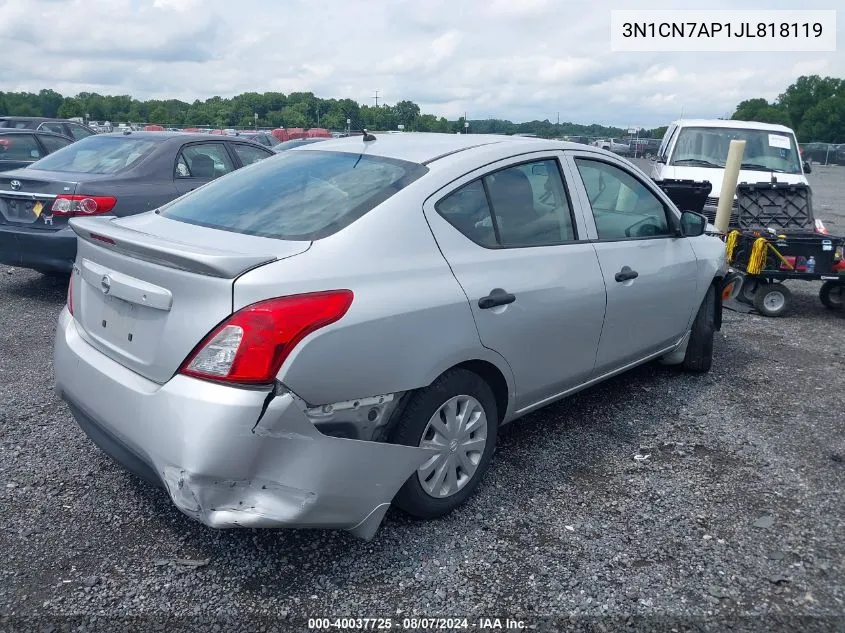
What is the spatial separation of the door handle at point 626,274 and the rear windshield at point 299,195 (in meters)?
1.37

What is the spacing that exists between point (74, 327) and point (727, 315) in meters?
6.15

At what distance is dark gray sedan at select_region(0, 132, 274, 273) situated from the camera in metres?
6.31

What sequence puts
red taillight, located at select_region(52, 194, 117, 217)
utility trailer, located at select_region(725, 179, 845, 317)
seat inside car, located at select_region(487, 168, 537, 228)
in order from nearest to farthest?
seat inside car, located at select_region(487, 168, 537, 228)
red taillight, located at select_region(52, 194, 117, 217)
utility trailer, located at select_region(725, 179, 845, 317)

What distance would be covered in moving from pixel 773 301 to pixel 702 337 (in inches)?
105

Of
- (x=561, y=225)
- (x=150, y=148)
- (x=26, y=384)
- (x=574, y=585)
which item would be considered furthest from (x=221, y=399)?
(x=150, y=148)

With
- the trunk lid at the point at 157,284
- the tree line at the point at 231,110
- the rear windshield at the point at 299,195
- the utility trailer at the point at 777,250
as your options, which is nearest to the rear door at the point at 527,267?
the rear windshield at the point at 299,195

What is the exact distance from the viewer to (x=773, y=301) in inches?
284

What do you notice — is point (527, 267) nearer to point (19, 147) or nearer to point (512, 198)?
point (512, 198)

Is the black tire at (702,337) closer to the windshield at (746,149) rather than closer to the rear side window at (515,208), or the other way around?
the rear side window at (515,208)

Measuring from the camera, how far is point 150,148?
7121 mm

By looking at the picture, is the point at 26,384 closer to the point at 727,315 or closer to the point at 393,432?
the point at 393,432

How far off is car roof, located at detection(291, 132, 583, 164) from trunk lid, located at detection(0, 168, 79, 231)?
3.51 meters

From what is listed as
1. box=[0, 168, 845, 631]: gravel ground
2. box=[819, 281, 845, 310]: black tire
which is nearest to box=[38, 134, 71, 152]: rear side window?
box=[0, 168, 845, 631]: gravel ground

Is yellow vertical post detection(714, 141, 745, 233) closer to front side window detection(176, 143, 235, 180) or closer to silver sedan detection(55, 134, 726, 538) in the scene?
silver sedan detection(55, 134, 726, 538)
